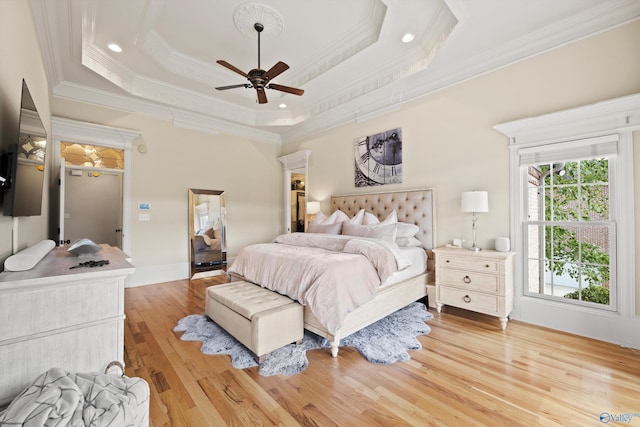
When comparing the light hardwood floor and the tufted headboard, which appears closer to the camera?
the light hardwood floor

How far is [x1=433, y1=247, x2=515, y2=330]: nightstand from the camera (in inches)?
115

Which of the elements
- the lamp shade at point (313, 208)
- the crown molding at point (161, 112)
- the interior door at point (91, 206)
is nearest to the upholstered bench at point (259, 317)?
the lamp shade at point (313, 208)

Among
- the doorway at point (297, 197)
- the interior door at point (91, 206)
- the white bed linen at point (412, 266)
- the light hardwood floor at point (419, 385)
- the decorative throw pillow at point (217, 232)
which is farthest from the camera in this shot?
the doorway at point (297, 197)

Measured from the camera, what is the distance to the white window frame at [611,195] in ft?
8.27

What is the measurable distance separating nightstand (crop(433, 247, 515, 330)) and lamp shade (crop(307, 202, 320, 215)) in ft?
9.00

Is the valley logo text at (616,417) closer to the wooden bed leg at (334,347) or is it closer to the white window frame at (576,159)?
the white window frame at (576,159)

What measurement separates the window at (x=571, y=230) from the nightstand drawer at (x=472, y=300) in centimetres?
54

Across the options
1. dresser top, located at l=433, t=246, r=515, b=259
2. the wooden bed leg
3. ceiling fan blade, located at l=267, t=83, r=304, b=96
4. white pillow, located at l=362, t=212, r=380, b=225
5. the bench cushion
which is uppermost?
ceiling fan blade, located at l=267, t=83, r=304, b=96

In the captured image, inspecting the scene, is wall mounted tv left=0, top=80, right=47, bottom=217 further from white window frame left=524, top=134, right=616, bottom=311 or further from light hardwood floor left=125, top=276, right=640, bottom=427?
white window frame left=524, top=134, right=616, bottom=311

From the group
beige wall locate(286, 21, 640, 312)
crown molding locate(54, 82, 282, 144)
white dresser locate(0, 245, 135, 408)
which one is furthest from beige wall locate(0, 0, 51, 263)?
beige wall locate(286, 21, 640, 312)

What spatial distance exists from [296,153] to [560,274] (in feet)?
16.0

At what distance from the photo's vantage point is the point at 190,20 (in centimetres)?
317

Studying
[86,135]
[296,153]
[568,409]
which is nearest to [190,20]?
[86,135]

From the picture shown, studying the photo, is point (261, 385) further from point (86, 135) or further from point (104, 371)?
point (86, 135)
